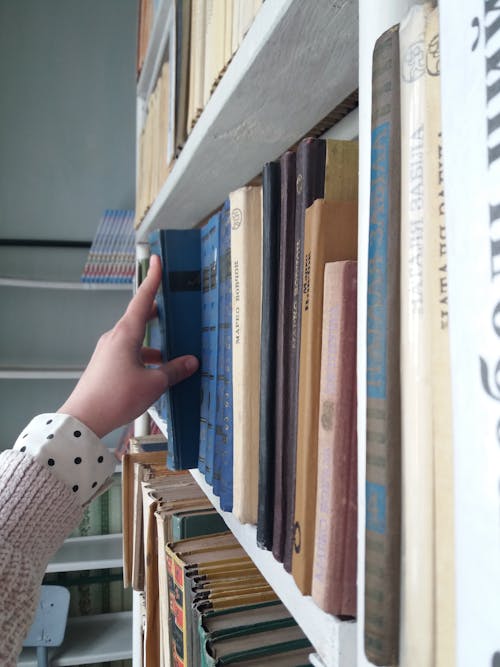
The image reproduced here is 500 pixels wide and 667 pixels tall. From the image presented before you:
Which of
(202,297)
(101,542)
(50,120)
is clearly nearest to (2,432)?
(101,542)

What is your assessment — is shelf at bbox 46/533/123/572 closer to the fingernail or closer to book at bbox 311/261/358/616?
the fingernail

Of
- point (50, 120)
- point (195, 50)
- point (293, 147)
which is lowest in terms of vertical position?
point (293, 147)

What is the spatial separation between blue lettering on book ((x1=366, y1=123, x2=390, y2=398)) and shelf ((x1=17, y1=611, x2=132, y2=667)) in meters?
2.05

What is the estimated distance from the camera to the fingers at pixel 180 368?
67 cm

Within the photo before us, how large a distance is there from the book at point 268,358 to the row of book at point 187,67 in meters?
0.21

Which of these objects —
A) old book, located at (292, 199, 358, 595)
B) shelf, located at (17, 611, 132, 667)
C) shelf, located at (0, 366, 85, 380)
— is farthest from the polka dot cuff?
shelf, located at (17, 611, 132, 667)

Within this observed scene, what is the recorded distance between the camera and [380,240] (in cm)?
28

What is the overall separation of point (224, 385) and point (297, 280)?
0.68 ft

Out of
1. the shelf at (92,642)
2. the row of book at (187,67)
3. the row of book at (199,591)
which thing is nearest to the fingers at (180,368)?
the row of book at (199,591)

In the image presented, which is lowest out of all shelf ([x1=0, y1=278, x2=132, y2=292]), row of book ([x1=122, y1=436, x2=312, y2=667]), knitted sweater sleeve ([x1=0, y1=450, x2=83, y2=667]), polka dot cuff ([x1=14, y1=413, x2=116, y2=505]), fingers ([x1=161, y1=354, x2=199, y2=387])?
row of book ([x1=122, y1=436, x2=312, y2=667])

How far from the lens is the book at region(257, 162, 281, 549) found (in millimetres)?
441

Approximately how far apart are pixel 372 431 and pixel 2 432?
2406mm

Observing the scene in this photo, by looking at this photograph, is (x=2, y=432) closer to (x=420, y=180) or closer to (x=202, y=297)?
(x=202, y=297)

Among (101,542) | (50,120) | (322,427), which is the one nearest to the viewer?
(322,427)
